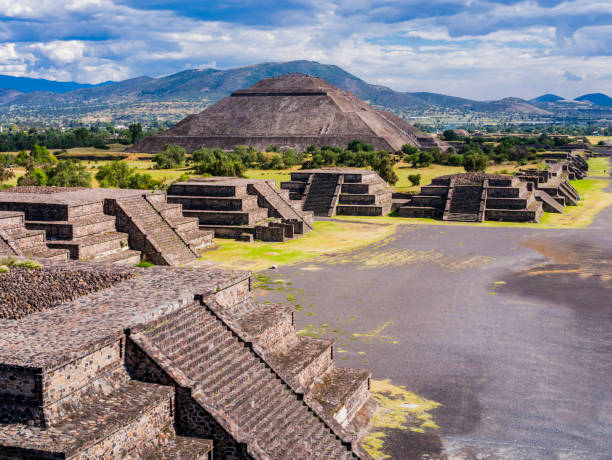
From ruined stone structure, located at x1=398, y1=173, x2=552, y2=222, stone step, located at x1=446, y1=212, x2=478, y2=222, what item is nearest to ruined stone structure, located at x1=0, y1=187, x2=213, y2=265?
stone step, located at x1=446, y1=212, x2=478, y2=222

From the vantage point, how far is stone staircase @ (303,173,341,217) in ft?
173

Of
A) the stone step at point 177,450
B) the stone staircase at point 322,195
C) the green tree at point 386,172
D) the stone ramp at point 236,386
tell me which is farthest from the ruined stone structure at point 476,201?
the stone step at point 177,450

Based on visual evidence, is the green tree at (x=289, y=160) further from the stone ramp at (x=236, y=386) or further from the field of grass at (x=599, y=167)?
the stone ramp at (x=236, y=386)

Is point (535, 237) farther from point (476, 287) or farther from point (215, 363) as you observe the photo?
point (215, 363)

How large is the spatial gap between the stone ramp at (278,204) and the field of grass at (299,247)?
1.10 meters

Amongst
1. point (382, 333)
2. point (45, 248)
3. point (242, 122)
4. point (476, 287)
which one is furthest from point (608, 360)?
point (242, 122)

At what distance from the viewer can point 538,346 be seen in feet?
65.6

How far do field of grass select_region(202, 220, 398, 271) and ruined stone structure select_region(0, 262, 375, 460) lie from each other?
617 inches

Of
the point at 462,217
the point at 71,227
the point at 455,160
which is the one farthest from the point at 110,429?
the point at 455,160

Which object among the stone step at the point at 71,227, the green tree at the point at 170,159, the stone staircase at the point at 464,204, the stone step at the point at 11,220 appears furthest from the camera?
the green tree at the point at 170,159

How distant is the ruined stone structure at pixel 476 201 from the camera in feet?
162

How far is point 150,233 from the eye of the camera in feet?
107

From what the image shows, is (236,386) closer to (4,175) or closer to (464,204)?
(464,204)

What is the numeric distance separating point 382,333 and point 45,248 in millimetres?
16180
